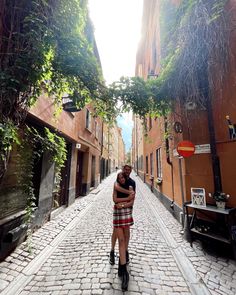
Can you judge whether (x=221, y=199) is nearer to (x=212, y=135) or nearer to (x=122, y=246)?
(x=212, y=135)

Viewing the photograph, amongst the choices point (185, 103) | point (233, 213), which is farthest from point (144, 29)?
point (233, 213)

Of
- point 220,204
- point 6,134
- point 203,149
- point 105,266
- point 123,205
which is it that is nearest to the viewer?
point 6,134

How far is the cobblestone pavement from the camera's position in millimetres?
2316

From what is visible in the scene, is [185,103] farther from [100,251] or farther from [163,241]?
[100,251]

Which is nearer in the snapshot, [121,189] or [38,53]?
[38,53]

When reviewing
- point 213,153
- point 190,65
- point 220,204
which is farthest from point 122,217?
point 190,65

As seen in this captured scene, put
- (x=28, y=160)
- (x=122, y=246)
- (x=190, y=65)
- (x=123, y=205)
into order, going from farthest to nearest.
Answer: (x=190, y=65) < (x=28, y=160) < (x=123, y=205) < (x=122, y=246)

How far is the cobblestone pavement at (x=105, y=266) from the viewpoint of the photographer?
232 centimetres

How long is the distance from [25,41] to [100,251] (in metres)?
4.12

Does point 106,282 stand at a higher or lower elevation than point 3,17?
lower

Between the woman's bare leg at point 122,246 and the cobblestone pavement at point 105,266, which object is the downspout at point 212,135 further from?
the woman's bare leg at point 122,246

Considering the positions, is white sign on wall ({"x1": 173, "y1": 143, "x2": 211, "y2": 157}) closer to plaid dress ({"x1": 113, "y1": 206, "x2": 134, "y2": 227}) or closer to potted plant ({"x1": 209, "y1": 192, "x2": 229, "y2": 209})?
potted plant ({"x1": 209, "y1": 192, "x2": 229, "y2": 209})

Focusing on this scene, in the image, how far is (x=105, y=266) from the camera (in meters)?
2.80

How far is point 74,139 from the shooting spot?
23.3 feet
